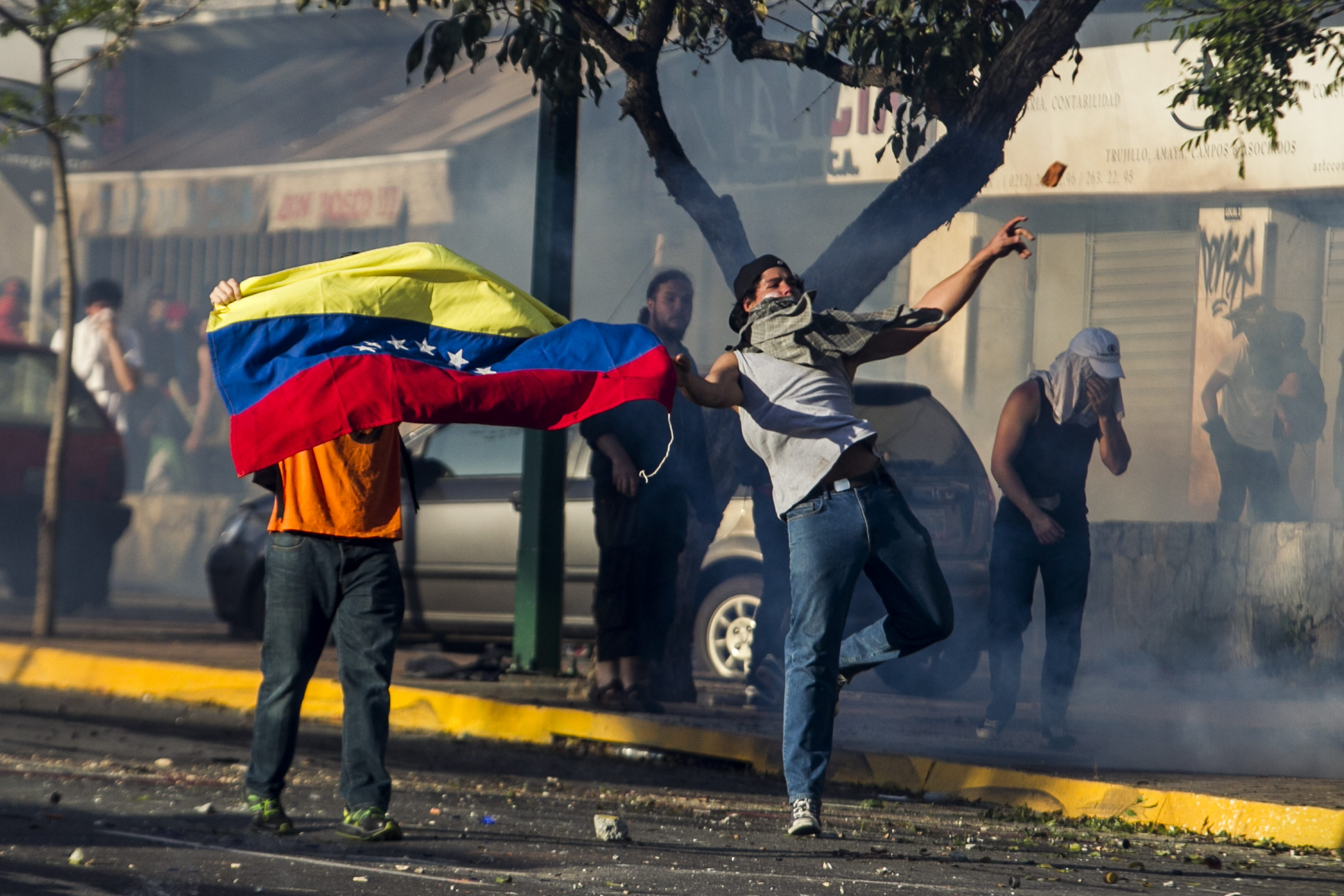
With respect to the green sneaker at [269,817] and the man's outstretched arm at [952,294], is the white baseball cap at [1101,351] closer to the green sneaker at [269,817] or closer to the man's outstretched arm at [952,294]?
the man's outstretched arm at [952,294]

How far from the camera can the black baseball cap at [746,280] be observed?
479 cm

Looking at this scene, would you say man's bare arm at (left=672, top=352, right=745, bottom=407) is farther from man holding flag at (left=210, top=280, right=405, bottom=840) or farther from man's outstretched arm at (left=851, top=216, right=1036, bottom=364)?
man holding flag at (left=210, top=280, right=405, bottom=840)

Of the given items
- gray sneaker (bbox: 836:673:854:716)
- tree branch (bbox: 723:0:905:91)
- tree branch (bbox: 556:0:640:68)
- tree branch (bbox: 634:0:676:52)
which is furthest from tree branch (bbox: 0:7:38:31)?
gray sneaker (bbox: 836:673:854:716)

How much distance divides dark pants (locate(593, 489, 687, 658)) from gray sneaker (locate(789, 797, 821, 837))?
2.69m

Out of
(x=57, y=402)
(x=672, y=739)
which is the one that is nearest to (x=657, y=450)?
(x=672, y=739)

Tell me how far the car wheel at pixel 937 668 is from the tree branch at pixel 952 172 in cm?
167

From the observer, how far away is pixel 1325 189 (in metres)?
8.21

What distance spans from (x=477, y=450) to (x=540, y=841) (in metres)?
4.67

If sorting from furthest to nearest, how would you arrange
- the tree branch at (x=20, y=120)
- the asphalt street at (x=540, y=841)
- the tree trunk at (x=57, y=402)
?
the tree trunk at (x=57, y=402) < the tree branch at (x=20, y=120) < the asphalt street at (x=540, y=841)

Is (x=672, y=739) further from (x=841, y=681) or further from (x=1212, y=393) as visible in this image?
(x=1212, y=393)

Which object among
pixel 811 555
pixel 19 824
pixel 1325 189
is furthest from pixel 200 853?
pixel 1325 189

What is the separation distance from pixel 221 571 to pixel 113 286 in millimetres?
4286

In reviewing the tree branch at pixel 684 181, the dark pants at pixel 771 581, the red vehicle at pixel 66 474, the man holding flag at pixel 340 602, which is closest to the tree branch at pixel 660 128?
the tree branch at pixel 684 181

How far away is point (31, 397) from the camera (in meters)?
11.0
